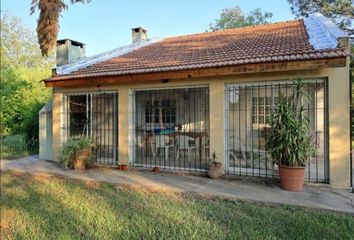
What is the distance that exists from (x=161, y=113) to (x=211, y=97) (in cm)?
511

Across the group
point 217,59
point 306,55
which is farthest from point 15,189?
point 306,55

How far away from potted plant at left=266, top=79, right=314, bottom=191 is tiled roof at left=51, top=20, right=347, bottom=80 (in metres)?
1.07

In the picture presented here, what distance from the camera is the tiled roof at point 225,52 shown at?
23.7ft

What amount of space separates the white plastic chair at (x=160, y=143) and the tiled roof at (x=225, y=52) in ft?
9.49

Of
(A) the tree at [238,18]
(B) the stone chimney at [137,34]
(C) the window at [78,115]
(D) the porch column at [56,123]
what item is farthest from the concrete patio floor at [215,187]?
(A) the tree at [238,18]

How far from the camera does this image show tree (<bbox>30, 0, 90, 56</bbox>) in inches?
213

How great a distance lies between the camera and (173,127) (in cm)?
1231

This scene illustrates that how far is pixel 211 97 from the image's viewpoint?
8.22 meters

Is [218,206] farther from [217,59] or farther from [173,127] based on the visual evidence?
[173,127]

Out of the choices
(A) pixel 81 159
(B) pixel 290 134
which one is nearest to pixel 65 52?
(A) pixel 81 159

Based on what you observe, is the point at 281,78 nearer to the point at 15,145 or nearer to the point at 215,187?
the point at 215,187

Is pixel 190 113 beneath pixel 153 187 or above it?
above

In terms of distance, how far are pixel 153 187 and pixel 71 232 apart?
9.23ft

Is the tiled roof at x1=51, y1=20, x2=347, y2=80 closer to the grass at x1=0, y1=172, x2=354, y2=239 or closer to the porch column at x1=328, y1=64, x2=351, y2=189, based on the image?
the porch column at x1=328, y1=64, x2=351, y2=189
